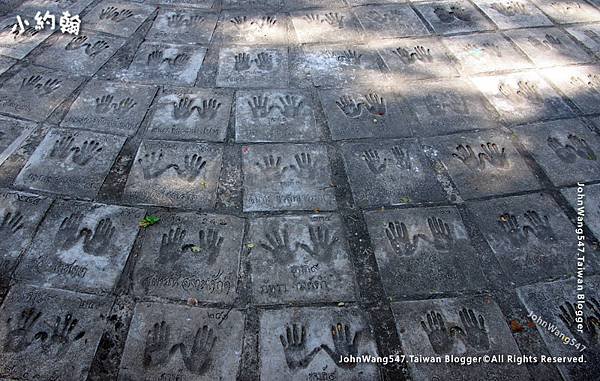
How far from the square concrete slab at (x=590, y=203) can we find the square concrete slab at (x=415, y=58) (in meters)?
2.01

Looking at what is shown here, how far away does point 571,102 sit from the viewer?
5.14 meters

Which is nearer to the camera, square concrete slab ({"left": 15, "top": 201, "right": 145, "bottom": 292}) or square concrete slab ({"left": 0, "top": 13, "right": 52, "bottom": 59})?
square concrete slab ({"left": 15, "top": 201, "right": 145, "bottom": 292})

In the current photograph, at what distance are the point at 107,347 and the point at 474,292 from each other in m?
2.60

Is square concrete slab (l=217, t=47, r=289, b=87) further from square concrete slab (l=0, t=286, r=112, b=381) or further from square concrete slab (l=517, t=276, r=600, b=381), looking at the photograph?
square concrete slab (l=517, t=276, r=600, b=381)

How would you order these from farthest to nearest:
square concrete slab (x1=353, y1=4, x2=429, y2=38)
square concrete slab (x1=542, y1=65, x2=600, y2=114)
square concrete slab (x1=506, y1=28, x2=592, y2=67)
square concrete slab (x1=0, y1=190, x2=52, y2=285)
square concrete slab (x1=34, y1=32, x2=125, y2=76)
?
square concrete slab (x1=353, y1=4, x2=429, y2=38) → square concrete slab (x1=506, y1=28, x2=592, y2=67) → square concrete slab (x1=34, y1=32, x2=125, y2=76) → square concrete slab (x1=542, y1=65, x2=600, y2=114) → square concrete slab (x1=0, y1=190, x2=52, y2=285)

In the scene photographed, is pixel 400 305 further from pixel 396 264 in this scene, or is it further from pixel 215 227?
pixel 215 227

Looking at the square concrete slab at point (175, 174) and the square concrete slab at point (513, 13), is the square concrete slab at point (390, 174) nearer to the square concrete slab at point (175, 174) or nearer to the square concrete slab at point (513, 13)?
the square concrete slab at point (175, 174)

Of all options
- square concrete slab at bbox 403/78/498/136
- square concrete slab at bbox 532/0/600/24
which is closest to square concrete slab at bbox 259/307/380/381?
square concrete slab at bbox 403/78/498/136

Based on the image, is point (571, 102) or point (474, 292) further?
point (571, 102)

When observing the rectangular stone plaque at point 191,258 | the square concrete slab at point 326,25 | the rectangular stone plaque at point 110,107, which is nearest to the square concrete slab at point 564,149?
the square concrete slab at point 326,25

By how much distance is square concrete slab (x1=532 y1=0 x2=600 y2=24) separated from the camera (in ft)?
21.2

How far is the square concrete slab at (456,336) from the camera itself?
3053 mm

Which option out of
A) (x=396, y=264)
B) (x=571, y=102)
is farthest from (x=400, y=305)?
(x=571, y=102)

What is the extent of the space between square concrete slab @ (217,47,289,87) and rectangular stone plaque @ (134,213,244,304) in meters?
2.03
